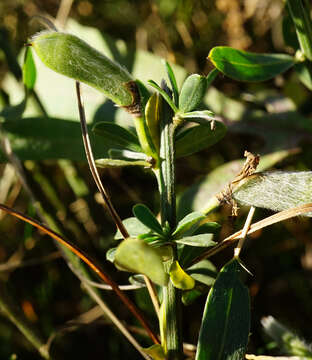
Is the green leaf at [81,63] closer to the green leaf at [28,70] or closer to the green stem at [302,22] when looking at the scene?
the green leaf at [28,70]

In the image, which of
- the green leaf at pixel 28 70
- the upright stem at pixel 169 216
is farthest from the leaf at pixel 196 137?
the green leaf at pixel 28 70

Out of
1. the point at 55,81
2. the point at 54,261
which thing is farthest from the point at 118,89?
the point at 54,261

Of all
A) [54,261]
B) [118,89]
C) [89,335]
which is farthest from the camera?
[54,261]

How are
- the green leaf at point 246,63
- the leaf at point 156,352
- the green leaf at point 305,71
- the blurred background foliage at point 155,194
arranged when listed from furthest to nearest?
1. the blurred background foliage at point 155,194
2. the green leaf at point 305,71
3. the green leaf at point 246,63
4. the leaf at point 156,352

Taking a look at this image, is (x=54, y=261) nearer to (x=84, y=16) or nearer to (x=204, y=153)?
(x=204, y=153)

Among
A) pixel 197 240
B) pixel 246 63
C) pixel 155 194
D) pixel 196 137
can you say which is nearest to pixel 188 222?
pixel 197 240

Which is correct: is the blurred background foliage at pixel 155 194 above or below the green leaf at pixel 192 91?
below
